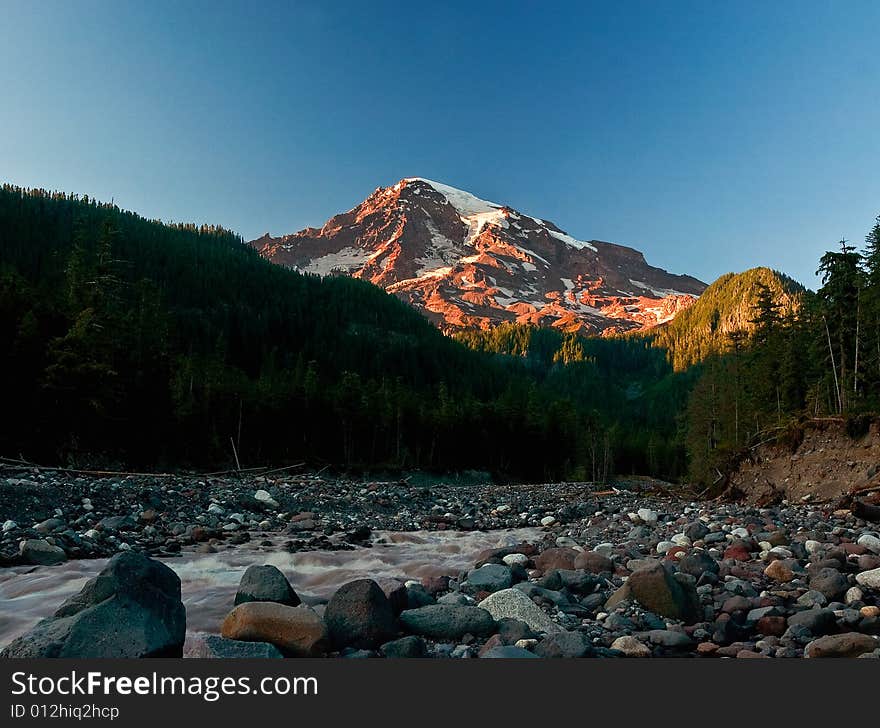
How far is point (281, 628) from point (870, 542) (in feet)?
25.5

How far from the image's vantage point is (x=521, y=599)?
4609mm

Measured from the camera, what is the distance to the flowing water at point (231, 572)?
4934mm

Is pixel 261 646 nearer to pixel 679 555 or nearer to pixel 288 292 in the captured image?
pixel 679 555

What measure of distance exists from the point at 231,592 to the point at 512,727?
14.3 feet

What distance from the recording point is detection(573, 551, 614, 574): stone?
6477mm

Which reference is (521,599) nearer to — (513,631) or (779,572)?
(513,631)

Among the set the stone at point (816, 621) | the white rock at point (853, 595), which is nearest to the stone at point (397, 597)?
the stone at point (816, 621)

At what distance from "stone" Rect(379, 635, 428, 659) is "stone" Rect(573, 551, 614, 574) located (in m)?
3.35

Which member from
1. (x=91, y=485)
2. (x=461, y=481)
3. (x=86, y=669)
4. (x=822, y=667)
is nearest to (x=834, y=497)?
(x=822, y=667)

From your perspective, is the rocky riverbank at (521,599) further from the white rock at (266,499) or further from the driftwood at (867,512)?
the white rock at (266,499)

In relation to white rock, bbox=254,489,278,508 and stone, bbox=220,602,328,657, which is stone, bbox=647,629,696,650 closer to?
stone, bbox=220,602,328,657

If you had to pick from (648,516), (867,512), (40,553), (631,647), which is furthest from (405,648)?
(648,516)

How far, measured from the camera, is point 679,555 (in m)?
6.64

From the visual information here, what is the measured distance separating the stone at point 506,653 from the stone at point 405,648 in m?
0.48
